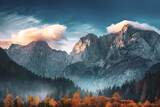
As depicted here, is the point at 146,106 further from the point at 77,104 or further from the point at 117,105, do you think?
the point at 77,104

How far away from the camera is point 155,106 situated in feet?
487

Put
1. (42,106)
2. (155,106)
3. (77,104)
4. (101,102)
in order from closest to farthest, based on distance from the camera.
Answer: (155,106) → (42,106) → (77,104) → (101,102)

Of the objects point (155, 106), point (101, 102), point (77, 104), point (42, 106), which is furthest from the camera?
point (101, 102)

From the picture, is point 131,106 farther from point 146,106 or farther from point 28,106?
point 28,106

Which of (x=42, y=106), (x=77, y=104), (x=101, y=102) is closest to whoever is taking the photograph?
(x=42, y=106)

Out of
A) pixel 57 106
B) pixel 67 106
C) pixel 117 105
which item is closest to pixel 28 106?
pixel 57 106

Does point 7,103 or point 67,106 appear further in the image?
point 7,103

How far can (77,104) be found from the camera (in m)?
170

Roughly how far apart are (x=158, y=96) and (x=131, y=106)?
50.9 metres

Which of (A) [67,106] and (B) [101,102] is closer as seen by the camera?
(A) [67,106]

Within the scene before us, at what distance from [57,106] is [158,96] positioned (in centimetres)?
9304

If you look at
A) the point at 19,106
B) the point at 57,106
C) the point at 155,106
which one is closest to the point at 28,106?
the point at 19,106

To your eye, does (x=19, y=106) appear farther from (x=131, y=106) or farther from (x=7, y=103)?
(x=131, y=106)

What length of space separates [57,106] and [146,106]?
67916 millimetres
